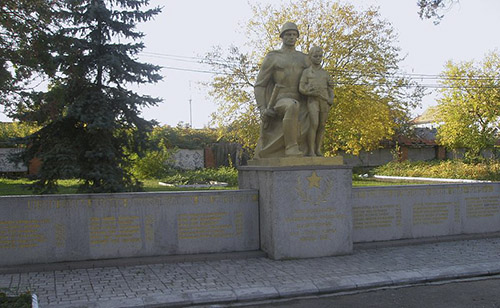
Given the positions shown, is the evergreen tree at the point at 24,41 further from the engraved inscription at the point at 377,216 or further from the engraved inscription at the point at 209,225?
the engraved inscription at the point at 377,216

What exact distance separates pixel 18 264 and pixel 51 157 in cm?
560

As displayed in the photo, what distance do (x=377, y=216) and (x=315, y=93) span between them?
2.64 m

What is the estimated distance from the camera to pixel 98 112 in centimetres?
1241

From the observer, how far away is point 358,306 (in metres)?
5.62

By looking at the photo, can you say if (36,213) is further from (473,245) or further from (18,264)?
(473,245)

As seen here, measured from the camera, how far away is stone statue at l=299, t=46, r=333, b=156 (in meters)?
8.24

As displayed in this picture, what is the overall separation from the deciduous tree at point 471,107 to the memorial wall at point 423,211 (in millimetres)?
21194

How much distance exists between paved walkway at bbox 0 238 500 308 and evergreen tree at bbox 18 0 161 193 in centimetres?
589

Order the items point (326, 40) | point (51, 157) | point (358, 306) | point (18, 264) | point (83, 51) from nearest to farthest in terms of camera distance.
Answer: point (358, 306) → point (18, 264) → point (51, 157) → point (83, 51) → point (326, 40)

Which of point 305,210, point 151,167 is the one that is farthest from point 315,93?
point 151,167

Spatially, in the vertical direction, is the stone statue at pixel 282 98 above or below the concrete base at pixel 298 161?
above

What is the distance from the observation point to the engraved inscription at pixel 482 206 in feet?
32.1

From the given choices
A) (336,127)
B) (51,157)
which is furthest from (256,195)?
(336,127)

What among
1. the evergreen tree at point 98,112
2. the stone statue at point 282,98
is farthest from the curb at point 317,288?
the evergreen tree at point 98,112
